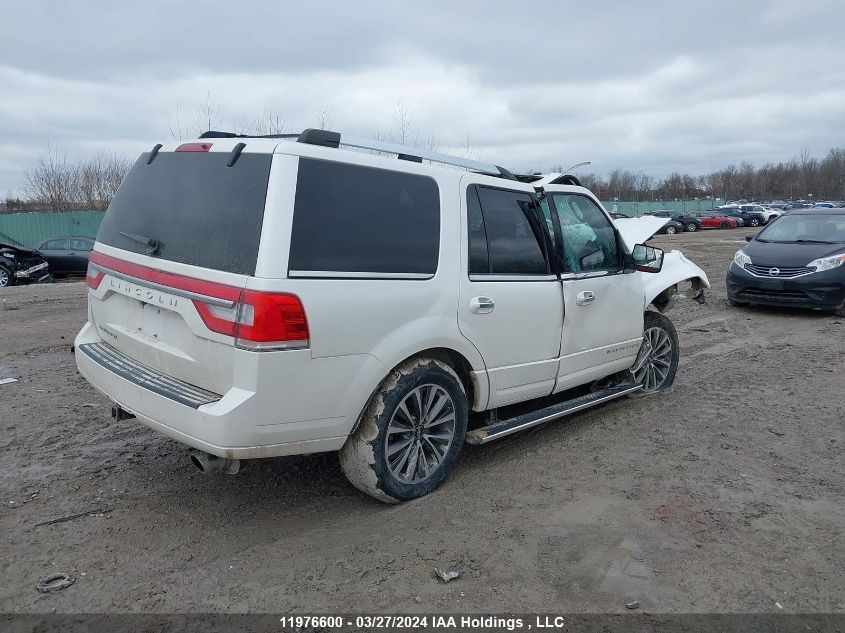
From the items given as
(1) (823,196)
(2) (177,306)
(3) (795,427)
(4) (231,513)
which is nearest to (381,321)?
(2) (177,306)

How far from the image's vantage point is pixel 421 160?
4355mm

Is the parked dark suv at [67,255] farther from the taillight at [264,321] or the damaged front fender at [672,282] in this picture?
the taillight at [264,321]

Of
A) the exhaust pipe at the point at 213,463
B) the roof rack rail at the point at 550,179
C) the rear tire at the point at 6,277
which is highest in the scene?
the roof rack rail at the point at 550,179

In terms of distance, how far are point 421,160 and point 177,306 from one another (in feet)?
5.75

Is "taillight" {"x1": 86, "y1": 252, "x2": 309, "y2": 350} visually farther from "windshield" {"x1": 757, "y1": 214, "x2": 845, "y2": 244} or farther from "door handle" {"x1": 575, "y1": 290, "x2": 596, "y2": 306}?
"windshield" {"x1": 757, "y1": 214, "x2": 845, "y2": 244}

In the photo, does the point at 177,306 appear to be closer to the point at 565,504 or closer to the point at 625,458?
the point at 565,504

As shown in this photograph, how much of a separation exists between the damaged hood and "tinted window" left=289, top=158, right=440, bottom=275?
263 cm

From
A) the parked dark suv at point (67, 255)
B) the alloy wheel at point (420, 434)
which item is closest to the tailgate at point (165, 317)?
the alloy wheel at point (420, 434)

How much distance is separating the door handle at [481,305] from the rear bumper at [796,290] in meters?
8.02

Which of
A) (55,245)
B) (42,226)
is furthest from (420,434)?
(42,226)

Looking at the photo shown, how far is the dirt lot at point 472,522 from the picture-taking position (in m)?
3.15

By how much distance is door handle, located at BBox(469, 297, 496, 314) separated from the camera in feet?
13.6

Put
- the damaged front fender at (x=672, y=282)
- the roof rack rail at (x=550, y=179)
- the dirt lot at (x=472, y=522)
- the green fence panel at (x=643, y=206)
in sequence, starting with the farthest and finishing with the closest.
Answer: the green fence panel at (x=643, y=206), the damaged front fender at (x=672, y=282), the roof rack rail at (x=550, y=179), the dirt lot at (x=472, y=522)

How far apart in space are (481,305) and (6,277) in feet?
54.5
